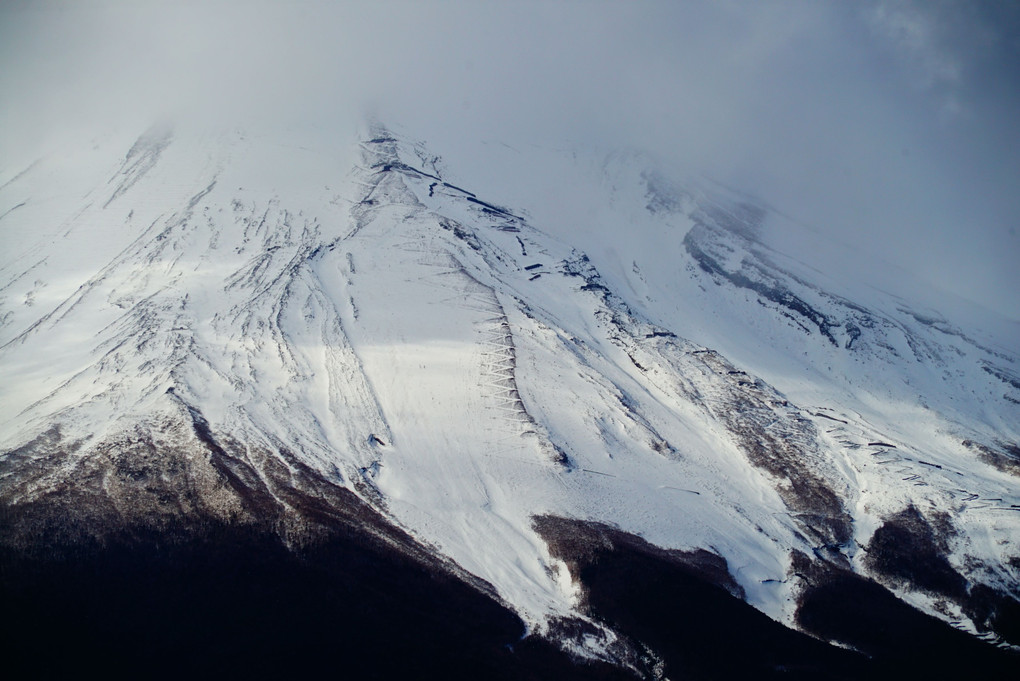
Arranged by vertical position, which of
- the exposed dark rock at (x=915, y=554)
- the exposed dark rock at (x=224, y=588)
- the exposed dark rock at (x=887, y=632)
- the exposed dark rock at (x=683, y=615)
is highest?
the exposed dark rock at (x=915, y=554)

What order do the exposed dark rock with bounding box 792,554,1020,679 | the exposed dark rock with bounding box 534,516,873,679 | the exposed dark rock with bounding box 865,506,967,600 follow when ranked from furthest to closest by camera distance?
the exposed dark rock with bounding box 865,506,967,600 < the exposed dark rock with bounding box 792,554,1020,679 < the exposed dark rock with bounding box 534,516,873,679

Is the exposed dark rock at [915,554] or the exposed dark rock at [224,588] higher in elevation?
the exposed dark rock at [915,554]

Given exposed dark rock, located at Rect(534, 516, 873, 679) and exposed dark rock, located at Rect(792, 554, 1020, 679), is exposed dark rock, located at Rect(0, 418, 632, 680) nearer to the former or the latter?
exposed dark rock, located at Rect(534, 516, 873, 679)

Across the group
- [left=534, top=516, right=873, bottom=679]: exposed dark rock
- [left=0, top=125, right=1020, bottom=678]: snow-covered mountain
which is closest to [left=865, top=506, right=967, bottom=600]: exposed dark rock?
[left=0, top=125, right=1020, bottom=678]: snow-covered mountain

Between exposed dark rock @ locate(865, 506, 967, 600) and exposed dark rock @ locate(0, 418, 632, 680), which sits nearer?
exposed dark rock @ locate(0, 418, 632, 680)

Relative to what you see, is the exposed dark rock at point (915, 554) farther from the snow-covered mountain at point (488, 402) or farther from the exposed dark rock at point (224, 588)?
the exposed dark rock at point (224, 588)

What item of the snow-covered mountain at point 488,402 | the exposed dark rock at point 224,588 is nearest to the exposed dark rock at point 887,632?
the snow-covered mountain at point 488,402

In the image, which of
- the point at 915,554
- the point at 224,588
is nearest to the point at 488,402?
the point at 224,588

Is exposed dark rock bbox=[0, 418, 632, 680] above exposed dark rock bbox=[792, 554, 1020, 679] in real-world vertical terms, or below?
below

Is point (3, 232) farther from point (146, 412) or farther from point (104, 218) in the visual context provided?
point (146, 412)

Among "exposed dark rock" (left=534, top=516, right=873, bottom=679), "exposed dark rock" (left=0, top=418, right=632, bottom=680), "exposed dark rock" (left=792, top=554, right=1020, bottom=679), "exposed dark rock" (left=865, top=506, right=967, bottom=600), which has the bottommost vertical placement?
"exposed dark rock" (left=0, top=418, right=632, bottom=680)
